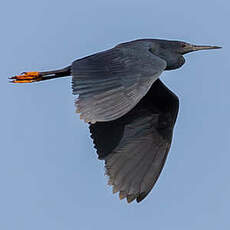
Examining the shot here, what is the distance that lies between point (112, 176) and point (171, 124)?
1.05 metres

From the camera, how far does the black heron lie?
820 centimetres

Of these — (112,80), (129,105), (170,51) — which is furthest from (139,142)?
(129,105)

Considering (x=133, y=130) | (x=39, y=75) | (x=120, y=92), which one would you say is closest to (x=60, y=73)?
(x=39, y=75)

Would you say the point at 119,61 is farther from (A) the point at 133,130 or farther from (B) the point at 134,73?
(A) the point at 133,130

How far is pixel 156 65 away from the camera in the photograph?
8602 mm

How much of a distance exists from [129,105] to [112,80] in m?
0.61

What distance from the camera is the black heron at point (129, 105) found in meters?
8.20

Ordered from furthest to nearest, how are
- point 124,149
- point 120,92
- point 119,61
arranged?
point 124,149
point 119,61
point 120,92

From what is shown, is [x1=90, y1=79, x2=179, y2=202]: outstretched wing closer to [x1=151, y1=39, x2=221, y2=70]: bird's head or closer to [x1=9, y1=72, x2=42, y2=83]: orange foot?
[x1=151, y1=39, x2=221, y2=70]: bird's head

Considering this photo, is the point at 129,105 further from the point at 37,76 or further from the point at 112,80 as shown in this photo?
the point at 37,76

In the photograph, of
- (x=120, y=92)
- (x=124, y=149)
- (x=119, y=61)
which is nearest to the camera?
(x=120, y=92)

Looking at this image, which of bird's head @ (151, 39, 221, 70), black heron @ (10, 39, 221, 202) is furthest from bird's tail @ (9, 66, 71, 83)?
bird's head @ (151, 39, 221, 70)

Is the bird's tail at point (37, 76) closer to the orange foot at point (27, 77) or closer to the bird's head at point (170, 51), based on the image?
the orange foot at point (27, 77)

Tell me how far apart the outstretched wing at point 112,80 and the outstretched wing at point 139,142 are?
3.24ft
